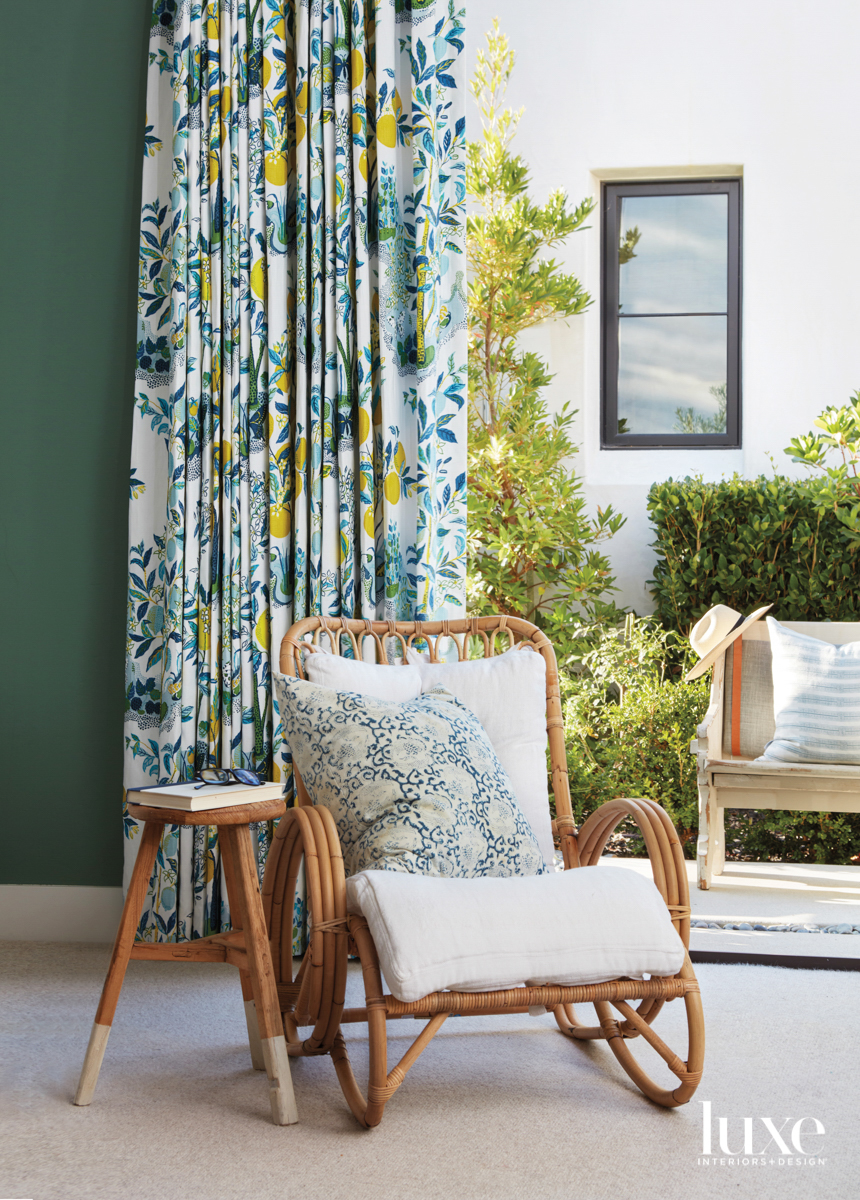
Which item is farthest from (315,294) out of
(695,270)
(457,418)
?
(695,270)

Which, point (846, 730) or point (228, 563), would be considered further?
point (846, 730)

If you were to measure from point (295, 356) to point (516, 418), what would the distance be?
1.99 metres

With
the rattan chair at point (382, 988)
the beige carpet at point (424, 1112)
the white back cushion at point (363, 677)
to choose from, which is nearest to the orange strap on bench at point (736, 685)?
the beige carpet at point (424, 1112)

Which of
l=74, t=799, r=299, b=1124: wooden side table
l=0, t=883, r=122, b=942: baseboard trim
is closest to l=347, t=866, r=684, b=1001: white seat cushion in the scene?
l=74, t=799, r=299, b=1124: wooden side table

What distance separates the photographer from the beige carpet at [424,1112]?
57.4 inches

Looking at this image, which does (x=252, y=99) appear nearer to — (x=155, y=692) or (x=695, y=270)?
(x=155, y=692)

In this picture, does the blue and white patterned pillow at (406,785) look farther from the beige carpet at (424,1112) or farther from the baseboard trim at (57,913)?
the baseboard trim at (57,913)

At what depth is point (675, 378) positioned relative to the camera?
452 cm

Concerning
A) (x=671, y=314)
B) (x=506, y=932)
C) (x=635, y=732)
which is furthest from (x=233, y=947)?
(x=671, y=314)

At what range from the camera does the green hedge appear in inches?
154

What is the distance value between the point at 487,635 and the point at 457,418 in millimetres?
549

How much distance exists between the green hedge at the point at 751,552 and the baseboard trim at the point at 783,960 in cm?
175

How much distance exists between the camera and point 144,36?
262 cm

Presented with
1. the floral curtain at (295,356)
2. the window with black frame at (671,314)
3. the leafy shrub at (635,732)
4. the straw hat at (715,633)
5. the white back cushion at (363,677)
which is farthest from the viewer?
the window with black frame at (671,314)
